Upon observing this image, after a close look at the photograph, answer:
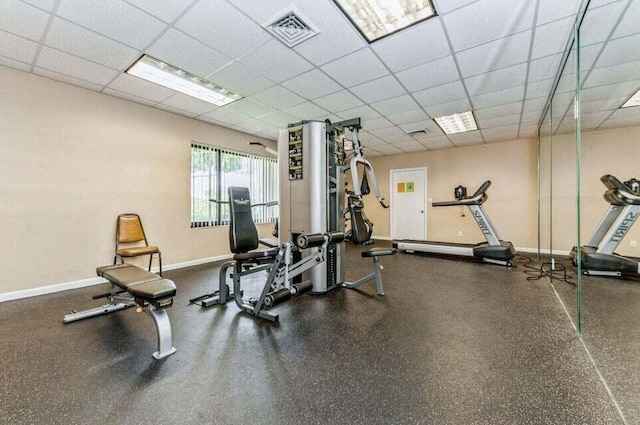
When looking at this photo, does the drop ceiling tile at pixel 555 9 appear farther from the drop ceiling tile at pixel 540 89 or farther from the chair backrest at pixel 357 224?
the chair backrest at pixel 357 224

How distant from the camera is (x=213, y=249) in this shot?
16.7 ft

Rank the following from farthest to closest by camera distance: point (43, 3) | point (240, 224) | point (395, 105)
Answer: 1. point (395, 105)
2. point (240, 224)
3. point (43, 3)

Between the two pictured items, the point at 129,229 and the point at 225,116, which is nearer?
the point at 129,229

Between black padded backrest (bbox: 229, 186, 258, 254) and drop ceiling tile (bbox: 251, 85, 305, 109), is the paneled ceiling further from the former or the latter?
black padded backrest (bbox: 229, 186, 258, 254)

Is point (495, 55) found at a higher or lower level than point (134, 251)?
higher

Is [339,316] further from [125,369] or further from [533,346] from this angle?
[125,369]

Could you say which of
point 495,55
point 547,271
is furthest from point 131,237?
point 547,271

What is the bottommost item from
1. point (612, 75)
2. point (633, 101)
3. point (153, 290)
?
point (153, 290)

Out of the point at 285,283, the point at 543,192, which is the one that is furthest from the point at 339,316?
the point at 543,192

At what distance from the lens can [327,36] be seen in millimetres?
2451

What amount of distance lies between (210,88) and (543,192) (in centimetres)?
608

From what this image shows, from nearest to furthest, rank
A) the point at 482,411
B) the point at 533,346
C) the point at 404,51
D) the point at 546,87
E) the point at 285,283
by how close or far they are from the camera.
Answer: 1. the point at 482,411
2. the point at 533,346
3. the point at 285,283
4. the point at 404,51
5. the point at 546,87

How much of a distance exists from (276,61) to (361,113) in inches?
75.6

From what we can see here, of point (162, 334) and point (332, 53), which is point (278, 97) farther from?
point (162, 334)
